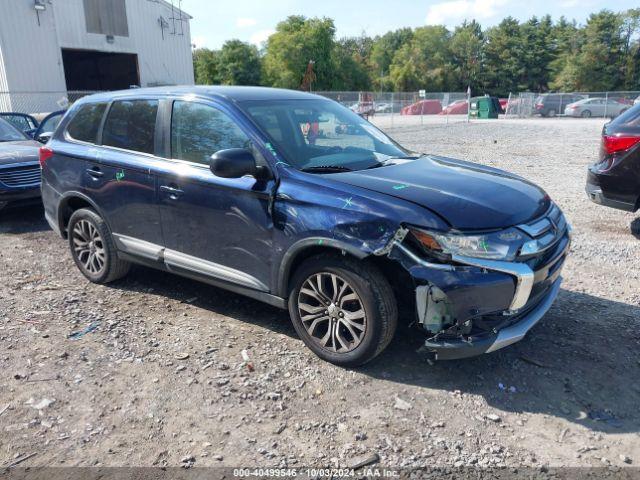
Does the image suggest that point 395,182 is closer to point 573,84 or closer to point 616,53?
point 573,84

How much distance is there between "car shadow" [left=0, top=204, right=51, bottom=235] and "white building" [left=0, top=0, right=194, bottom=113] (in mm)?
11530

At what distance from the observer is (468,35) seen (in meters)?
88.1

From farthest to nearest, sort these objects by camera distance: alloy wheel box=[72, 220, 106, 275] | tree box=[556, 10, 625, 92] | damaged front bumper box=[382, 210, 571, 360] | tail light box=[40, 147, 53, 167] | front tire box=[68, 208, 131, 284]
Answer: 1. tree box=[556, 10, 625, 92]
2. tail light box=[40, 147, 53, 167]
3. alloy wheel box=[72, 220, 106, 275]
4. front tire box=[68, 208, 131, 284]
5. damaged front bumper box=[382, 210, 571, 360]

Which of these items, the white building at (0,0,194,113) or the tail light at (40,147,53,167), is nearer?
the tail light at (40,147,53,167)

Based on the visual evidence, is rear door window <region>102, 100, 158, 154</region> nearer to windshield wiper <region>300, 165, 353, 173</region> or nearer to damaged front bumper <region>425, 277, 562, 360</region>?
windshield wiper <region>300, 165, 353, 173</region>

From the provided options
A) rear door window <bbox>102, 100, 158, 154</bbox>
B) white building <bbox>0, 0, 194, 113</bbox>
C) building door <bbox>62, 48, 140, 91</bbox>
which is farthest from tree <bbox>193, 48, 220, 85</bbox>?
rear door window <bbox>102, 100, 158, 154</bbox>

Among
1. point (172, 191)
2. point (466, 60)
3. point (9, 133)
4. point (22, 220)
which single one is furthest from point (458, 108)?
point (466, 60)

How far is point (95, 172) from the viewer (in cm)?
479

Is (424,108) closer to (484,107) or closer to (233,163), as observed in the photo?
(484,107)

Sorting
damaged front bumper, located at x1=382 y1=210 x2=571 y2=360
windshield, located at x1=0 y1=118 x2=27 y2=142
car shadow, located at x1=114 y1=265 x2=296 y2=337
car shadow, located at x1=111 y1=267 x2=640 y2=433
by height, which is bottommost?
car shadow, located at x1=111 y1=267 x2=640 y2=433

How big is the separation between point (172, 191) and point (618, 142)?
4.95 metres

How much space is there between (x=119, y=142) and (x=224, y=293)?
→ 1658mm

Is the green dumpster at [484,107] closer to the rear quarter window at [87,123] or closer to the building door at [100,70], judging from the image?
the building door at [100,70]

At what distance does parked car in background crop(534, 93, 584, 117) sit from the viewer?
38.4 metres
